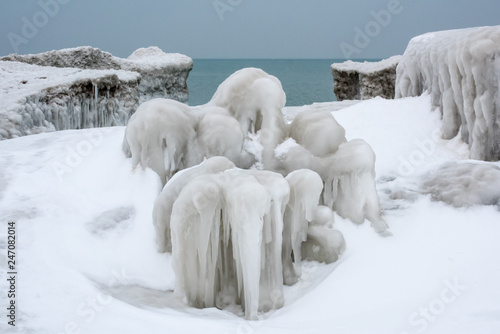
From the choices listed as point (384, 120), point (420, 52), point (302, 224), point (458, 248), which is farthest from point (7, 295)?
point (420, 52)

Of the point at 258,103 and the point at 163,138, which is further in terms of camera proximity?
the point at 258,103

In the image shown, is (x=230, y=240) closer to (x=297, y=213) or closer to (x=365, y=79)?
(x=297, y=213)

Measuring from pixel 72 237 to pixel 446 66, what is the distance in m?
6.68

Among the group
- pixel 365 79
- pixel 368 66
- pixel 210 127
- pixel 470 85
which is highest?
pixel 470 85

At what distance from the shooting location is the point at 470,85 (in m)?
7.81

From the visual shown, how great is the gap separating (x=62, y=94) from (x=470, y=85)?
9.01 m

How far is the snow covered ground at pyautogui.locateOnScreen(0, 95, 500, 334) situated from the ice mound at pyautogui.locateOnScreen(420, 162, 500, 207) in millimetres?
135

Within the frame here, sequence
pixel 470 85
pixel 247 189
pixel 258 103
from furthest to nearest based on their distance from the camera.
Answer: pixel 470 85
pixel 258 103
pixel 247 189

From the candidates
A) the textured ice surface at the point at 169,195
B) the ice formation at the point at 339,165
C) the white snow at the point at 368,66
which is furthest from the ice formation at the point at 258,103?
the white snow at the point at 368,66

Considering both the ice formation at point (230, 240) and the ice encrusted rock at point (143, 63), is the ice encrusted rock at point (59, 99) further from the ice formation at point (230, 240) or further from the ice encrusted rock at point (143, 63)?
the ice formation at point (230, 240)

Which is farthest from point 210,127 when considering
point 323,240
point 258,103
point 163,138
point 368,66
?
point 368,66

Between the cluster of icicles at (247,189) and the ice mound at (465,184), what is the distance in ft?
3.73

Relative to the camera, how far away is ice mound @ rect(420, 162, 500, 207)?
19.8ft

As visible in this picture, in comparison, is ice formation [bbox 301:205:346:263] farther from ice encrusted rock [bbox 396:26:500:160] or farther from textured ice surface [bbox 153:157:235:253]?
ice encrusted rock [bbox 396:26:500:160]
